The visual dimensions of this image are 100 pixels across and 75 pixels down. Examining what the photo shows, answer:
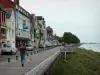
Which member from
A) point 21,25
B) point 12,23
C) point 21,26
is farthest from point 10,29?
point 21,25

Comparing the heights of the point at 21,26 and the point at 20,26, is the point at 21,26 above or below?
above

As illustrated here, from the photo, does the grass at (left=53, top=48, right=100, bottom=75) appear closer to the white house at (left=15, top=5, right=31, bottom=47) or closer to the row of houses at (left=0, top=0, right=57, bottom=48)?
the row of houses at (left=0, top=0, right=57, bottom=48)

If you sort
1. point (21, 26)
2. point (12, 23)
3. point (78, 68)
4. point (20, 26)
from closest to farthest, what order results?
point (78, 68)
point (12, 23)
point (20, 26)
point (21, 26)

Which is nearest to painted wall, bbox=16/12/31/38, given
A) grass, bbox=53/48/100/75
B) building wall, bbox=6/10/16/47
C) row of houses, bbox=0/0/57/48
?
row of houses, bbox=0/0/57/48

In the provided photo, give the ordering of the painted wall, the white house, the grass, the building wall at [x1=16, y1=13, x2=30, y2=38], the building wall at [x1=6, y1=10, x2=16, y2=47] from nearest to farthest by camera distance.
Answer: the grass → the building wall at [x1=6, y1=10, x2=16, y2=47] → the white house → the painted wall → the building wall at [x1=16, y1=13, x2=30, y2=38]

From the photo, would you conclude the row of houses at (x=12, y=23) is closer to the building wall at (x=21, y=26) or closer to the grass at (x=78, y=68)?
the building wall at (x=21, y=26)

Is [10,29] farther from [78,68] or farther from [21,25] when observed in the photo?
[78,68]

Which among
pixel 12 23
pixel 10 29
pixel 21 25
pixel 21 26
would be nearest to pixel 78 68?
pixel 10 29

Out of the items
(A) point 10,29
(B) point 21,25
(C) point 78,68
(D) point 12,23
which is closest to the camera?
(C) point 78,68

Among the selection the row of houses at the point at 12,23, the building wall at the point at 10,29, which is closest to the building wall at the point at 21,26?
the row of houses at the point at 12,23

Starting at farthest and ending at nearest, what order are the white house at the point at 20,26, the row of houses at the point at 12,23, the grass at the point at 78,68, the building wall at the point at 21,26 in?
the building wall at the point at 21,26 < the white house at the point at 20,26 < the row of houses at the point at 12,23 < the grass at the point at 78,68

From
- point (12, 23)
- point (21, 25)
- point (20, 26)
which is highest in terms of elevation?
point (21, 25)

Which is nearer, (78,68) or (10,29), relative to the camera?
(78,68)

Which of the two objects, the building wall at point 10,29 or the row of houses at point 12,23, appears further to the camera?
the building wall at point 10,29
